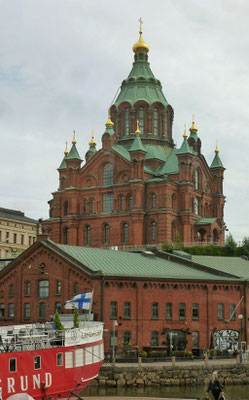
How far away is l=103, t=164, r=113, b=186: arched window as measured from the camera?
103 m

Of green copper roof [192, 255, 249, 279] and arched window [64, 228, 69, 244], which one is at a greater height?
arched window [64, 228, 69, 244]

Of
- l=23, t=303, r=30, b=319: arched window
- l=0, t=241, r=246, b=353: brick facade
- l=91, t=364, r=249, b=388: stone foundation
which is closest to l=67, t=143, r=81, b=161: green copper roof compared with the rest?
l=0, t=241, r=246, b=353: brick facade

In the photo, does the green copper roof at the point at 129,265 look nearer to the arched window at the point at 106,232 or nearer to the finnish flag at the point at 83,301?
the finnish flag at the point at 83,301

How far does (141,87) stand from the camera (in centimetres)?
11288

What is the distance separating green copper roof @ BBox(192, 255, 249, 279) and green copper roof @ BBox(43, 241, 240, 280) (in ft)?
9.27

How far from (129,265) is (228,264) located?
1430 centimetres

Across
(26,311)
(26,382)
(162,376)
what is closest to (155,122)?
(26,311)

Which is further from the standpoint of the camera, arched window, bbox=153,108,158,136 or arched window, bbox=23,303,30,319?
arched window, bbox=153,108,158,136

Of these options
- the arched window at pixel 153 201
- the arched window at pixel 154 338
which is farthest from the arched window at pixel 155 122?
the arched window at pixel 154 338

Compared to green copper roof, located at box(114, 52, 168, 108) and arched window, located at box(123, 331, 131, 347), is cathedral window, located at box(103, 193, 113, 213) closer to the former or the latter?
green copper roof, located at box(114, 52, 168, 108)

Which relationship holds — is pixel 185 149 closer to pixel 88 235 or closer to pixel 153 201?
pixel 153 201

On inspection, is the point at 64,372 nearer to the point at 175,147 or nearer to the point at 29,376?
the point at 29,376

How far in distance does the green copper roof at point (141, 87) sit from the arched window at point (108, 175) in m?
12.8

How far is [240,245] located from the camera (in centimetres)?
9369
